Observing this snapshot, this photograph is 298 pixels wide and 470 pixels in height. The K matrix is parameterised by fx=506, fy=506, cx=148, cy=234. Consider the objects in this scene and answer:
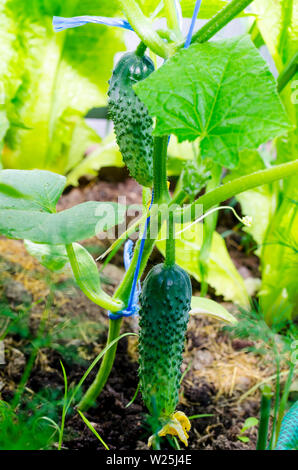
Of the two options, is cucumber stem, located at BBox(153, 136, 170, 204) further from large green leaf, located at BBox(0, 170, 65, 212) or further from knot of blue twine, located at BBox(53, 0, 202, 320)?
large green leaf, located at BBox(0, 170, 65, 212)

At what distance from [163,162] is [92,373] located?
1.68 ft

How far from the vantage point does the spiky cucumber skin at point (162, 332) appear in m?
0.65

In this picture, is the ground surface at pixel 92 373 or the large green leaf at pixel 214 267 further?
the large green leaf at pixel 214 267

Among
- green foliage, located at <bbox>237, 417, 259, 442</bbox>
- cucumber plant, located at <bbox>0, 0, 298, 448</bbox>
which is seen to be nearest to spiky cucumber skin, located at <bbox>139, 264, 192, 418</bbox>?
cucumber plant, located at <bbox>0, 0, 298, 448</bbox>

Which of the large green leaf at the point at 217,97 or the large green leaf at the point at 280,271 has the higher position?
the large green leaf at the point at 217,97

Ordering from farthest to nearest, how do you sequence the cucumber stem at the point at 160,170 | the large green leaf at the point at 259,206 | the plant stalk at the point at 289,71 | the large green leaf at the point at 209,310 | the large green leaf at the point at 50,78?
the large green leaf at the point at 50,78, the large green leaf at the point at 259,206, the large green leaf at the point at 209,310, the plant stalk at the point at 289,71, the cucumber stem at the point at 160,170

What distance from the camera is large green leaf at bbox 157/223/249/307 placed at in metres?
1.21

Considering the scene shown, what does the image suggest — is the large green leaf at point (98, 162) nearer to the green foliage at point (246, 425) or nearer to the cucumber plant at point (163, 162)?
the cucumber plant at point (163, 162)

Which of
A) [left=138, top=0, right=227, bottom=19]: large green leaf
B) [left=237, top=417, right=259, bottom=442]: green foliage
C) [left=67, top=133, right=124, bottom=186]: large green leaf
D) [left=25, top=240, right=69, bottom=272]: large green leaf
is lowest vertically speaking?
[left=237, top=417, right=259, bottom=442]: green foliage

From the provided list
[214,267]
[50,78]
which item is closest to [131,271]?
[214,267]

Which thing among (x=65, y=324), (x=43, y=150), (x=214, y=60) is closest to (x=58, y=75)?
(x=43, y=150)

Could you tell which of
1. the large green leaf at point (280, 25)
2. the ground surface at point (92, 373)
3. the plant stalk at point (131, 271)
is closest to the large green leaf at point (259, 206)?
the ground surface at point (92, 373)

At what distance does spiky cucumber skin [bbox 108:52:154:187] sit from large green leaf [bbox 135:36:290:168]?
104 mm

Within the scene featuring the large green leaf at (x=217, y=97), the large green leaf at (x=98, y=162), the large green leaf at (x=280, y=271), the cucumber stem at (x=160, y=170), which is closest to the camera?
the large green leaf at (x=217, y=97)
